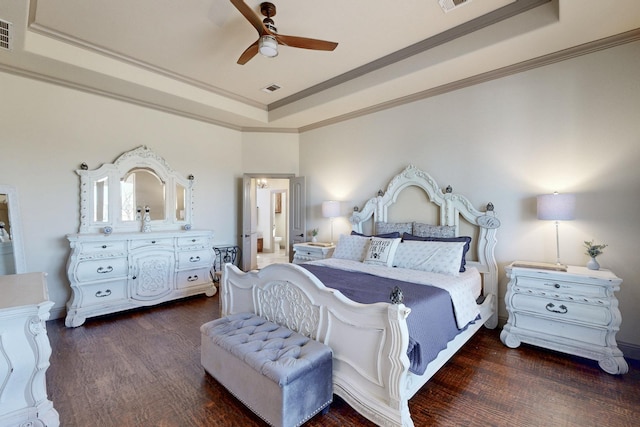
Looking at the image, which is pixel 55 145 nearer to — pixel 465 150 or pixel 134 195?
pixel 134 195

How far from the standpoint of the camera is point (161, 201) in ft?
15.0

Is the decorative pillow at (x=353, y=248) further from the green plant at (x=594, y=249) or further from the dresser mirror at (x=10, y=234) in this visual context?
the dresser mirror at (x=10, y=234)

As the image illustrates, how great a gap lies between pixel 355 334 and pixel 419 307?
503 mm

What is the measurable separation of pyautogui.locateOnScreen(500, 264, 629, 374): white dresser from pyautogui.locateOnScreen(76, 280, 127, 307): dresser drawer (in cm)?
448

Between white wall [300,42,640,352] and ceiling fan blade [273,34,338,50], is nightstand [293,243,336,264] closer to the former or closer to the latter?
white wall [300,42,640,352]

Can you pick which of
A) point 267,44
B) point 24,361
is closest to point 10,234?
point 24,361

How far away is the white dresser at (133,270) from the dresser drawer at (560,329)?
4108 mm

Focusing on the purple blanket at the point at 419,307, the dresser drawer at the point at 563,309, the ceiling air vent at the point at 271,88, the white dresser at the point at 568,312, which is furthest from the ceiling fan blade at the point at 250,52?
the dresser drawer at the point at 563,309

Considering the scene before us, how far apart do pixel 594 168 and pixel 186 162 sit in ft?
17.3

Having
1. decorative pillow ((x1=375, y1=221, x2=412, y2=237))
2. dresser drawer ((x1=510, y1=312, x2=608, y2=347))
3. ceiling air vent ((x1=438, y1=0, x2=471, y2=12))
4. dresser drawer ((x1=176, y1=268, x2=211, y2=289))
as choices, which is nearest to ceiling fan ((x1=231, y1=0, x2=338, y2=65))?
ceiling air vent ((x1=438, y1=0, x2=471, y2=12))

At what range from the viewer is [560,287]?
2.65 meters

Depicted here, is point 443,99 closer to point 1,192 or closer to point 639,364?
point 639,364

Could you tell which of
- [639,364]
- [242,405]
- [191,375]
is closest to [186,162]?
[191,375]

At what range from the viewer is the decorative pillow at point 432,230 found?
357 cm
